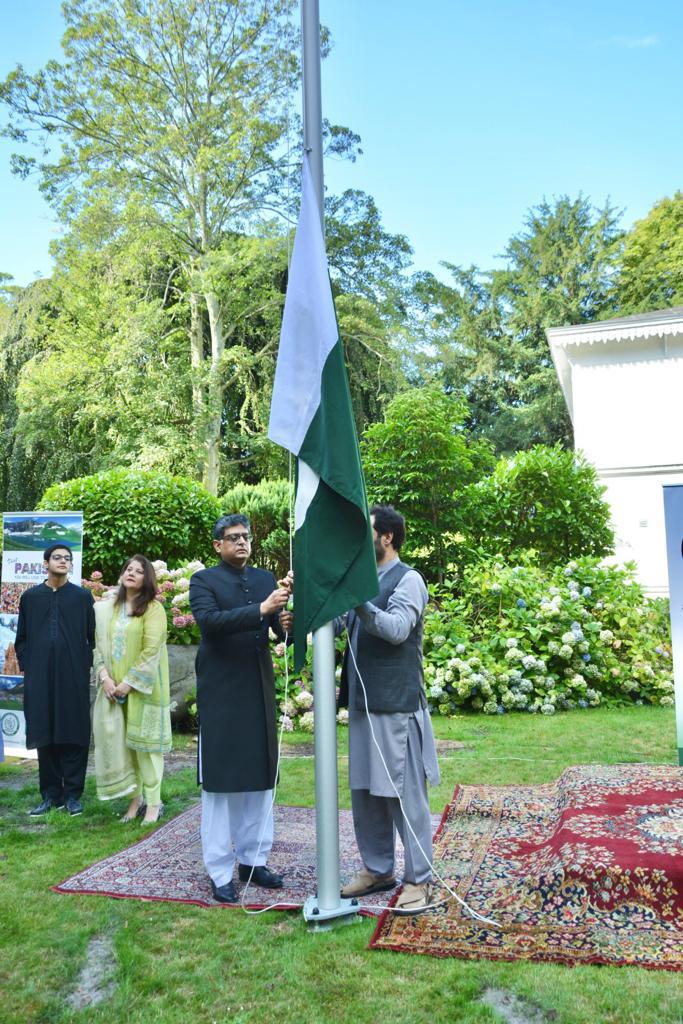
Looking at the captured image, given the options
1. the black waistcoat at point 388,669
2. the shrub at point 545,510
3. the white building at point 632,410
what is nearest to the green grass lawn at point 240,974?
the black waistcoat at point 388,669

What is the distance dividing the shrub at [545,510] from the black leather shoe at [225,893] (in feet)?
30.9

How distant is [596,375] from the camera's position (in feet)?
73.5

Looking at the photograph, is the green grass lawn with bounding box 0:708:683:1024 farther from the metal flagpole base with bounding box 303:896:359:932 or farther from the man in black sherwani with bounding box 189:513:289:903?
the man in black sherwani with bounding box 189:513:289:903

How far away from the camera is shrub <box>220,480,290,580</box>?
59.2ft

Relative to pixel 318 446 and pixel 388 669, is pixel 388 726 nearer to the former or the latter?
pixel 388 669

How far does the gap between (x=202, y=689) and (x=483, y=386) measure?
34.7m

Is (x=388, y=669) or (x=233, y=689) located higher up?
(x=388, y=669)

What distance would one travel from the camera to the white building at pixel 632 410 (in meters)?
21.3

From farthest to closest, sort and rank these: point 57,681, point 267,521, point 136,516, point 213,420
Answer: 1. point 213,420
2. point 267,521
3. point 136,516
4. point 57,681

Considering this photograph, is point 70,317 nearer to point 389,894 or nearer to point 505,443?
point 505,443

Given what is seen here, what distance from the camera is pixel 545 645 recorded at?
9.90 meters

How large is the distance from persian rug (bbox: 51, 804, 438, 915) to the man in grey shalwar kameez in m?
0.22

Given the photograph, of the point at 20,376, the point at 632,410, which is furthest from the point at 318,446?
the point at 20,376

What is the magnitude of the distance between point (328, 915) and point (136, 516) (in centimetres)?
787
